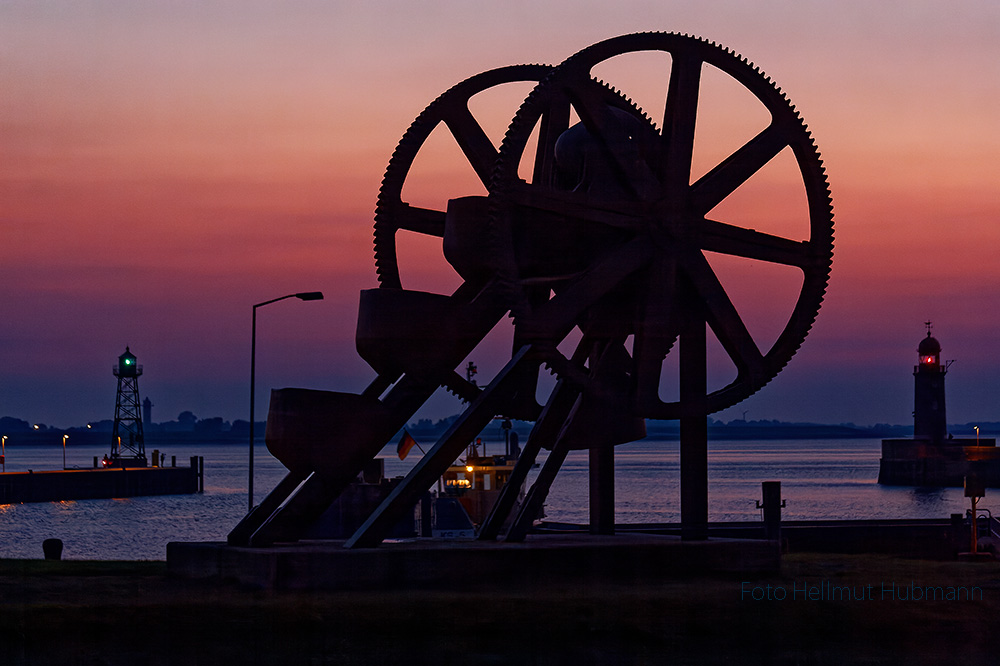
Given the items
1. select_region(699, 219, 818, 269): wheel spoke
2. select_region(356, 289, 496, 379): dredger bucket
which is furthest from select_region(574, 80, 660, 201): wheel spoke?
select_region(356, 289, 496, 379): dredger bucket

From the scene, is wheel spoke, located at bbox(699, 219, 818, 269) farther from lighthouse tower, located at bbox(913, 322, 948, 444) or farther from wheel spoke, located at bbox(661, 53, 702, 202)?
lighthouse tower, located at bbox(913, 322, 948, 444)

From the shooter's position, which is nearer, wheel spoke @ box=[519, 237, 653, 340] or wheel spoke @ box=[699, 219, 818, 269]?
wheel spoke @ box=[519, 237, 653, 340]

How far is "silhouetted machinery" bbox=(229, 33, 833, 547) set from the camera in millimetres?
22938

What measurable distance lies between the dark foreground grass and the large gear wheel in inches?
185

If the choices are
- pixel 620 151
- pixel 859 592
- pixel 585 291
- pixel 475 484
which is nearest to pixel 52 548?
pixel 585 291

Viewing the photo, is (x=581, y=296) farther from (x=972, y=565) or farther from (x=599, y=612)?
(x=972, y=565)

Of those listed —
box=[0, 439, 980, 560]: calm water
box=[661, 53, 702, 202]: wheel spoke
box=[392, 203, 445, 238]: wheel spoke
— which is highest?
box=[661, 53, 702, 202]: wheel spoke

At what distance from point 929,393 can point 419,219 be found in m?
118

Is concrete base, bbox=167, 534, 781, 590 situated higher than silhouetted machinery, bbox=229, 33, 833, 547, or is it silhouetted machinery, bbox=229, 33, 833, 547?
silhouetted machinery, bbox=229, 33, 833, 547

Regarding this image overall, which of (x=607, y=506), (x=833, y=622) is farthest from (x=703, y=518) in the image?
(x=833, y=622)

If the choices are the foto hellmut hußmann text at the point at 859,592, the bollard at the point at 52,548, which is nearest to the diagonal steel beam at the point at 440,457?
the foto hellmut hußmann text at the point at 859,592

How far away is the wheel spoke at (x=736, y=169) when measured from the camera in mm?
24828

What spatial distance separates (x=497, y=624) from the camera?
17641 mm

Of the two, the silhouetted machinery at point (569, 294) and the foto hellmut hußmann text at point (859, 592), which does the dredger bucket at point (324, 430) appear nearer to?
the silhouetted machinery at point (569, 294)
